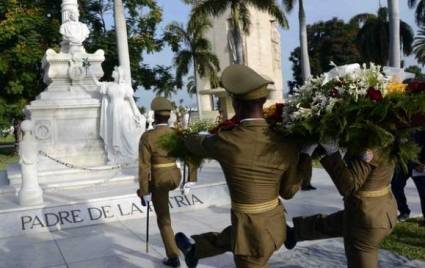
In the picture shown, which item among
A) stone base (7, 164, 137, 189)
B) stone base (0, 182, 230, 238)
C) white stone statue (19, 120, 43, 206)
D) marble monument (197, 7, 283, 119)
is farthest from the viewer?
marble monument (197, 7, 283, 119)

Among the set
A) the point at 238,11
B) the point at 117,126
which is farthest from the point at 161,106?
the point at 238,11

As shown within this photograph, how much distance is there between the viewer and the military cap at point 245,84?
3.00m

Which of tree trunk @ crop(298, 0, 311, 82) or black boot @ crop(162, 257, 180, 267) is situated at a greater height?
tree trunk @ crop(298, 0, 311, 82)

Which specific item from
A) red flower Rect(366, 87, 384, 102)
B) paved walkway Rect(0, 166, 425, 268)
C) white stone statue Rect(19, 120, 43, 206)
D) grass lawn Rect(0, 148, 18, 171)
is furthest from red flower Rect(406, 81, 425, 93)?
grass lawn Rect(0, 148, 18, 171)

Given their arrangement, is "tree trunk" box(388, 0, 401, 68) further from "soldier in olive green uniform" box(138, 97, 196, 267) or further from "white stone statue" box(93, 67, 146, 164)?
"soldier in olive green uniform" box(138, 97, 196, 267)

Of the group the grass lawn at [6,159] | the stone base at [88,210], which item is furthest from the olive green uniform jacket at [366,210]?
the grass lawn at [6,159]

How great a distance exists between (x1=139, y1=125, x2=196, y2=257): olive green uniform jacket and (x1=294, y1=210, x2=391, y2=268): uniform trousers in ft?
5.89

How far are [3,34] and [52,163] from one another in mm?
10094

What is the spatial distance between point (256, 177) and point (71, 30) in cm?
1014

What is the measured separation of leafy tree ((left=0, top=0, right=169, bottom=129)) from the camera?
18531mm

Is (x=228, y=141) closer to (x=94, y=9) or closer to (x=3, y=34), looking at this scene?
(x=3, y=34)

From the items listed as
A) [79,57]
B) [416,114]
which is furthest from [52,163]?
[416,114]

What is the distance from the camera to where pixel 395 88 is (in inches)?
122

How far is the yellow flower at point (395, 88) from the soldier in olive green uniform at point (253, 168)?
71 centimetres
